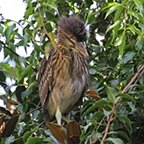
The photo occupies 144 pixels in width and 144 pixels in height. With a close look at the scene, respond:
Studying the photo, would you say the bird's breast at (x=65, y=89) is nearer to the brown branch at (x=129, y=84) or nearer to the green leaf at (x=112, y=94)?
the brown branch at (x=129, y=84)

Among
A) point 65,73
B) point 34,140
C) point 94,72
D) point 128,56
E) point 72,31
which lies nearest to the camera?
point 34,140

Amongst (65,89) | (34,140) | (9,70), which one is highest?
(9,70)

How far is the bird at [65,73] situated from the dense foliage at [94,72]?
58mm

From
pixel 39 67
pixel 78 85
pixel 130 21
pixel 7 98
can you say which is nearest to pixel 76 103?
pixel 78 85

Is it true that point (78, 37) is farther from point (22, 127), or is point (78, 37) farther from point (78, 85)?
point (22, 127)

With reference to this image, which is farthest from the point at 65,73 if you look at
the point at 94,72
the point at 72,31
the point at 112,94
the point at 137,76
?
the point at 112,94

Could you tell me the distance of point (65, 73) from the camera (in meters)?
2.47

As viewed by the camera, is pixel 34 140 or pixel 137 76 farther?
pixel 137 76

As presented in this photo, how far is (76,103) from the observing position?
2.46 m

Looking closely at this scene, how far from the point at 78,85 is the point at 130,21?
549 mm

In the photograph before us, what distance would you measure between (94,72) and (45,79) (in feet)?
0.96

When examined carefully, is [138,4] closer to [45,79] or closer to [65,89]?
[45,79]

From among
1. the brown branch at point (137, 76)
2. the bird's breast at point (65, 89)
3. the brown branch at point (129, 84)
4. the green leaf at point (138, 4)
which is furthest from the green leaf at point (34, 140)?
the bird's breast at point (65, 89)

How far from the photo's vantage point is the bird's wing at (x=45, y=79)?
227cm
